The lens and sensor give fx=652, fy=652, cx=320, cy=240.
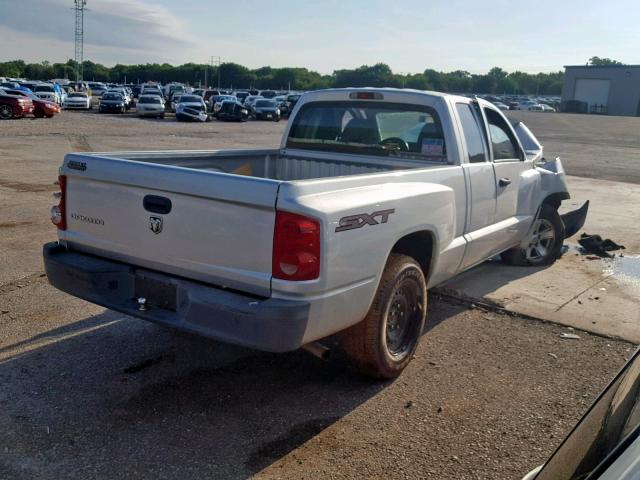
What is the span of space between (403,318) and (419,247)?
58 centimetres

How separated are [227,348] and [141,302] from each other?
1103 millimetres

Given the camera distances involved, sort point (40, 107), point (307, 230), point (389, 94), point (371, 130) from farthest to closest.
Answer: point (40, 107)
point (371, 130)
point (389, 94)
point (307, 230)

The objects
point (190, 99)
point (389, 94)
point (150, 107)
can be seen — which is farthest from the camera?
point (190, 99)

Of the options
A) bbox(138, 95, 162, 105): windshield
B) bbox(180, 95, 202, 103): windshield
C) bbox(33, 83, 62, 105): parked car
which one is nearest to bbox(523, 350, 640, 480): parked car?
bbox(180, 95, 202, 103): windshield

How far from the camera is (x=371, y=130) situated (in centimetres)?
589

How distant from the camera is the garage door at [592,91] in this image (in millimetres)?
86750

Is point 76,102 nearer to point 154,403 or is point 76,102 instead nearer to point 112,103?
point 112,103

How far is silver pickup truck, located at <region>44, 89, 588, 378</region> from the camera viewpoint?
3613 millimetres

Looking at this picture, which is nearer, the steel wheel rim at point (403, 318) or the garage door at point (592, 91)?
the steel wheel rim at point (403, 318)

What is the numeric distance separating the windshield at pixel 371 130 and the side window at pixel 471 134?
292mm

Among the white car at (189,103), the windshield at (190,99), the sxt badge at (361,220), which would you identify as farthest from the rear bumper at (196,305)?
the windshield at (190,99)

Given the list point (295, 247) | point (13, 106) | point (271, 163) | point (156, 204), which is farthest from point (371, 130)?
point (13, 106)

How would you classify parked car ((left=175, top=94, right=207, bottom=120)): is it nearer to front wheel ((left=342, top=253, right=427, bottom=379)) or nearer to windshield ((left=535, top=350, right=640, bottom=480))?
front wheel ((left=342, top=253, right=427, bottom=379))

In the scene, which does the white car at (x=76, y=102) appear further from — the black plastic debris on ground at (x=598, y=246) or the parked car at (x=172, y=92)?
the black plastic debris on ground at (x=598, y=246)
